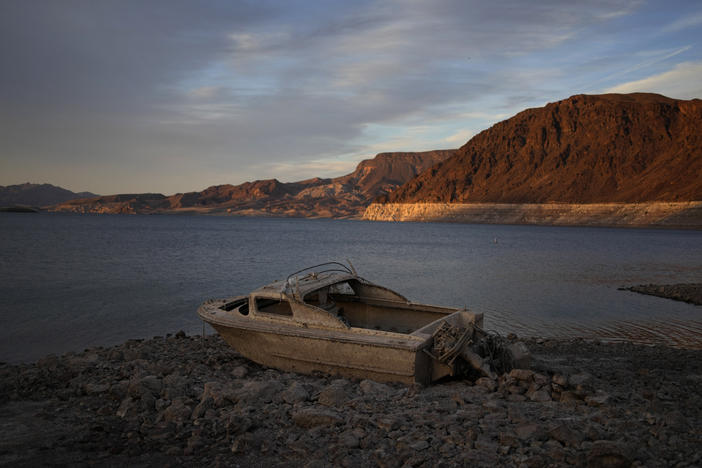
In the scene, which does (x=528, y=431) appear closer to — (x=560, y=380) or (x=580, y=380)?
(x=560, y=380)

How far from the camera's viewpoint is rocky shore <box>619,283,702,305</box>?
723 inches

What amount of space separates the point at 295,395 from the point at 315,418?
2.98ft

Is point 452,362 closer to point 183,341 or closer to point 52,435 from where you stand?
point 52,435

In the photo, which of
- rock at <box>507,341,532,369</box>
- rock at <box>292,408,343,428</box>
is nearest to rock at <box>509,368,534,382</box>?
rock at <box>507,341,532,369</box>

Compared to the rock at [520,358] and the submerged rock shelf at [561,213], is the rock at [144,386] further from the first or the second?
the submerged rock shelf at [561,213]

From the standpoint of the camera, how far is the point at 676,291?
19656 millimetres

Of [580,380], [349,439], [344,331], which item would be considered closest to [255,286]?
[344,331]

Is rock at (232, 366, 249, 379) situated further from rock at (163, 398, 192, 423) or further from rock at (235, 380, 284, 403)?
rock at (163, 398, 192, 423)

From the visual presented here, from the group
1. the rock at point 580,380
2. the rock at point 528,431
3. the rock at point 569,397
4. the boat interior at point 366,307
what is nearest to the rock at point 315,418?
the rock at point 528,431

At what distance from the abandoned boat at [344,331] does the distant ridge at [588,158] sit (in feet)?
390

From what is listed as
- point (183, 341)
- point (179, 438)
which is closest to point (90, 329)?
point (183, 341)

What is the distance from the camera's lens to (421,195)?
190 m

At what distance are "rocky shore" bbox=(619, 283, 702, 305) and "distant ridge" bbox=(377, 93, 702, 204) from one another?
101803mm

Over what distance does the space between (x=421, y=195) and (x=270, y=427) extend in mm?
186960
